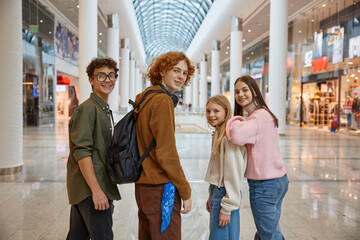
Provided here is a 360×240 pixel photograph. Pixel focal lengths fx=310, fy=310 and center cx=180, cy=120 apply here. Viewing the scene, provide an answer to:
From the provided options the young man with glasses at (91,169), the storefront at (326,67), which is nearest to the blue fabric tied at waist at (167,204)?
the young man with glasses at (91,169)

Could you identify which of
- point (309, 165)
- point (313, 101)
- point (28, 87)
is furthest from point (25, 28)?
point (313, 101)

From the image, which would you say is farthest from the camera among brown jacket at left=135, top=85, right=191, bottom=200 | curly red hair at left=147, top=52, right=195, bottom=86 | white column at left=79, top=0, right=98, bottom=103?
white column at left=79, top=0, right=98, bottom=103

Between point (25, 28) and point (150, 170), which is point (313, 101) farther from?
point (150, 170)

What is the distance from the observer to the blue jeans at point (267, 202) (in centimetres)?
216

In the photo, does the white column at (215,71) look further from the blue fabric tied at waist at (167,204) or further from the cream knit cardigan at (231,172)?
the blue fabric tied at waist at (167,204)

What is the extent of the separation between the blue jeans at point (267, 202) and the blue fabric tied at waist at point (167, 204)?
2.24 ft

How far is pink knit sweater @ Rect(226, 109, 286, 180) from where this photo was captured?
2.09 metres

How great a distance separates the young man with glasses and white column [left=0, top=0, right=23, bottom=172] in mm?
5243

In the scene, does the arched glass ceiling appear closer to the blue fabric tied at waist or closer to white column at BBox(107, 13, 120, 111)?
white column at BBox(107, 13, 120, 111)

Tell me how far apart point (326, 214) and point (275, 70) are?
11.4m

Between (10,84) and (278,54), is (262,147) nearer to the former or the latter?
(10,84)

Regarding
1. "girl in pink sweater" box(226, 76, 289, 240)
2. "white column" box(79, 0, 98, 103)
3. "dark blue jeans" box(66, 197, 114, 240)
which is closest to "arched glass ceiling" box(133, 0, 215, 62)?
"white column" box(79, 0, 98, 103)

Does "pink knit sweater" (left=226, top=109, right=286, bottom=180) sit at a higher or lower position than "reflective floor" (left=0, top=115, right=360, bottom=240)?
higher

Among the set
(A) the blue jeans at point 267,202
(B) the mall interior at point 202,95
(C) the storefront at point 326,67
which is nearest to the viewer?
(A) the blue jeans at point 267,202
